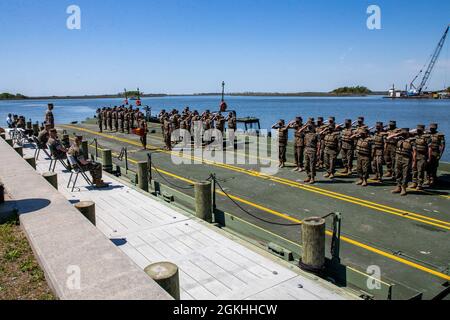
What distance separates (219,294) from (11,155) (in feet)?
43.2

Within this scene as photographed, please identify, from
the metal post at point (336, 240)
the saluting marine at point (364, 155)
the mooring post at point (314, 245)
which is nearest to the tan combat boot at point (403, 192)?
the saluting marine at point (364, 155)

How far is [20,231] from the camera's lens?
23.2 ft

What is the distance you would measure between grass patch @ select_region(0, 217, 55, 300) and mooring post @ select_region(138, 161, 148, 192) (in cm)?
492

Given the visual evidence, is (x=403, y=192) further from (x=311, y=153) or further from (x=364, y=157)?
(x=311, y=153)

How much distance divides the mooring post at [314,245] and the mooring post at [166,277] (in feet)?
8.39

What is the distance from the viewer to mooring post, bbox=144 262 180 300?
466 cm

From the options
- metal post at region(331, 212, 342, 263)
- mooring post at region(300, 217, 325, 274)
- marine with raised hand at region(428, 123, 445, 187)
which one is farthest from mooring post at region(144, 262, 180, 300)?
marine with raised hand at region(428, 123, 445, 187)

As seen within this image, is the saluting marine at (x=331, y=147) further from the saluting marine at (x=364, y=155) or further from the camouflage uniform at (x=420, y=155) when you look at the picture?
the camouflage uniform at (x=420, y=155)

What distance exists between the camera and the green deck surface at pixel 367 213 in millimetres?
7402

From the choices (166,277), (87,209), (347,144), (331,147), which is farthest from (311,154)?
(166,277)

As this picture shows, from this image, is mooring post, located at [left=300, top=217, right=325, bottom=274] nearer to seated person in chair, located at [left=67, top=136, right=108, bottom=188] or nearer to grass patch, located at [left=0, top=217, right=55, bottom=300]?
grass patch, located at [left=0, top=217, right=55, bottom=300]

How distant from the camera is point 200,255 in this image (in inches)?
277

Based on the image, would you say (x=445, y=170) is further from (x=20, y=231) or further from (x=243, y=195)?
(x=20, y=231)
